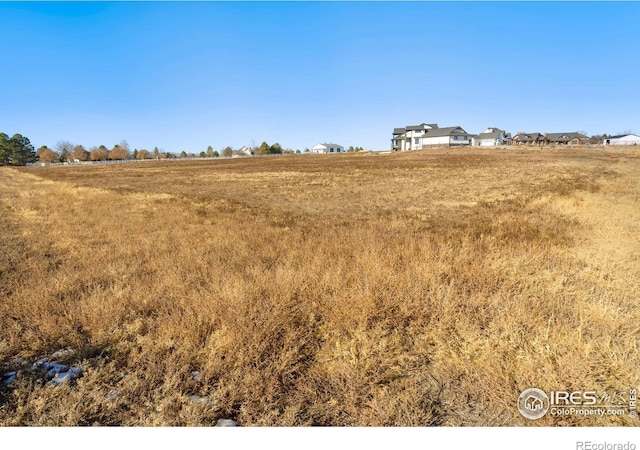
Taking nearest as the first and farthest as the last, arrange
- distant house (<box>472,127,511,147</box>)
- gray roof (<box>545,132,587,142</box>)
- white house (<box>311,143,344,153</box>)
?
1. distant house (<box>472,127,511,147</box>)
2. gray roof (<box>545,132,587,142</box>)
3. white house (<box>311,143,344,153</box>)

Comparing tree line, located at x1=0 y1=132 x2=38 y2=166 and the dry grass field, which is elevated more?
tree line, located at x1=0 y1=132 x2=38 y2=166

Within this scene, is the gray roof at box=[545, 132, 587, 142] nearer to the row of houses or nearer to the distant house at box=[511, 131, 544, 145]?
the row of houses

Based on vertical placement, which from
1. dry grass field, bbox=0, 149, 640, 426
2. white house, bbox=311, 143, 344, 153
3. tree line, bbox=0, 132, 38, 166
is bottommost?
dry grass field, bbox=0, 149, 640, 426

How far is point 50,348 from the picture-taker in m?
3.50

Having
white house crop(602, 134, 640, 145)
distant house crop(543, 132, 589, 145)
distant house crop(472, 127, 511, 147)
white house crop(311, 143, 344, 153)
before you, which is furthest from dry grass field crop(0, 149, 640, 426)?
white house crop(311, 143, 344, 153)

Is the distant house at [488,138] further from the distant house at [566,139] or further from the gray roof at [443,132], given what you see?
the distant house at [566,139]

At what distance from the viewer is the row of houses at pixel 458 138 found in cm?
9156

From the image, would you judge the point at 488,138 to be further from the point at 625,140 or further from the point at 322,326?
the point at 322,326

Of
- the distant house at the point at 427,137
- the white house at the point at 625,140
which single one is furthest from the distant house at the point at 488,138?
the white house at the point at 625,140

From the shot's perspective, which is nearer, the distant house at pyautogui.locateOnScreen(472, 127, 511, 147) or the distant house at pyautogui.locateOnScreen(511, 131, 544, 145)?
the distant house at pyautogui.locateOnScreen(472, 127, 511, 147)

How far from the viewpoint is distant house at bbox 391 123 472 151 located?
90.6 meters

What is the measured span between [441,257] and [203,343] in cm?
450

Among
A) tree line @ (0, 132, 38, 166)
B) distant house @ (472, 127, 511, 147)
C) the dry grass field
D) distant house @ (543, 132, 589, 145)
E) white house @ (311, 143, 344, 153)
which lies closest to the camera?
the dry grass field

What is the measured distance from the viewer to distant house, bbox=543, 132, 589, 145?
10811cm
